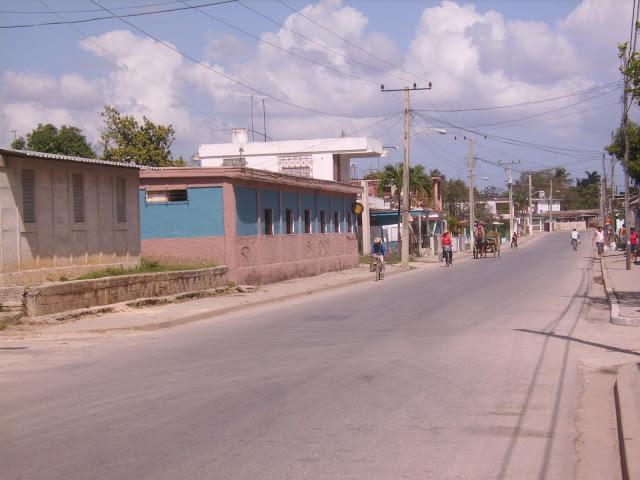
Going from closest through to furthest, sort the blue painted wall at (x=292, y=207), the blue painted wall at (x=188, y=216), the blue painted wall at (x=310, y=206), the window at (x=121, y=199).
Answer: the window at (x=121, y=199) < the blue painted wall at (x=188, y=216) < the blue painted wall at (x=292, y=207) < the blue painted wall at (x=310, y=206)

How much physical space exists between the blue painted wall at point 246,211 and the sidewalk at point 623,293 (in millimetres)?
12262

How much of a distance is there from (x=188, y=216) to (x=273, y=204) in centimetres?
481

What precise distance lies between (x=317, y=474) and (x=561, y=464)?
80.8 inches

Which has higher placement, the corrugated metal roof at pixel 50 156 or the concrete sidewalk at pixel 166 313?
the corrugated metal roof at pixel 50 156

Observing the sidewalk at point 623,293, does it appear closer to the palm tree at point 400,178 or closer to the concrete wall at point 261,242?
the concrete wall at point 261,242

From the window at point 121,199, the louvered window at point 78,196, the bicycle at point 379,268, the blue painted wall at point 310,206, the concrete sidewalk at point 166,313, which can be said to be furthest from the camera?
the blue painted wall at point 310,206

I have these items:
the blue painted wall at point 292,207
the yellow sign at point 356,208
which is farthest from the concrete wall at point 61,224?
the yellow sign at point 356,208

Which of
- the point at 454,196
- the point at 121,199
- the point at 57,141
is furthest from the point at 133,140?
the point at 454,196

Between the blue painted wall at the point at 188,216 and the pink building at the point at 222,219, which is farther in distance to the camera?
the blue painted wall at the point at 188,216

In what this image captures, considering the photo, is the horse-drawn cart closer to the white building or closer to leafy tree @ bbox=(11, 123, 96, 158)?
the white building

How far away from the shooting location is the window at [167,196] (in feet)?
92.3

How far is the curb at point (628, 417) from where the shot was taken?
645 centimetres

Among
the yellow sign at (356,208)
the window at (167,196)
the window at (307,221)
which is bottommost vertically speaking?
the window at (307,221)

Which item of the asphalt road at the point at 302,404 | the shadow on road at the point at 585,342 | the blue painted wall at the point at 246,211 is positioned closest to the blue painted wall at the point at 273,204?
the blue painted wall at the point at 246,211
